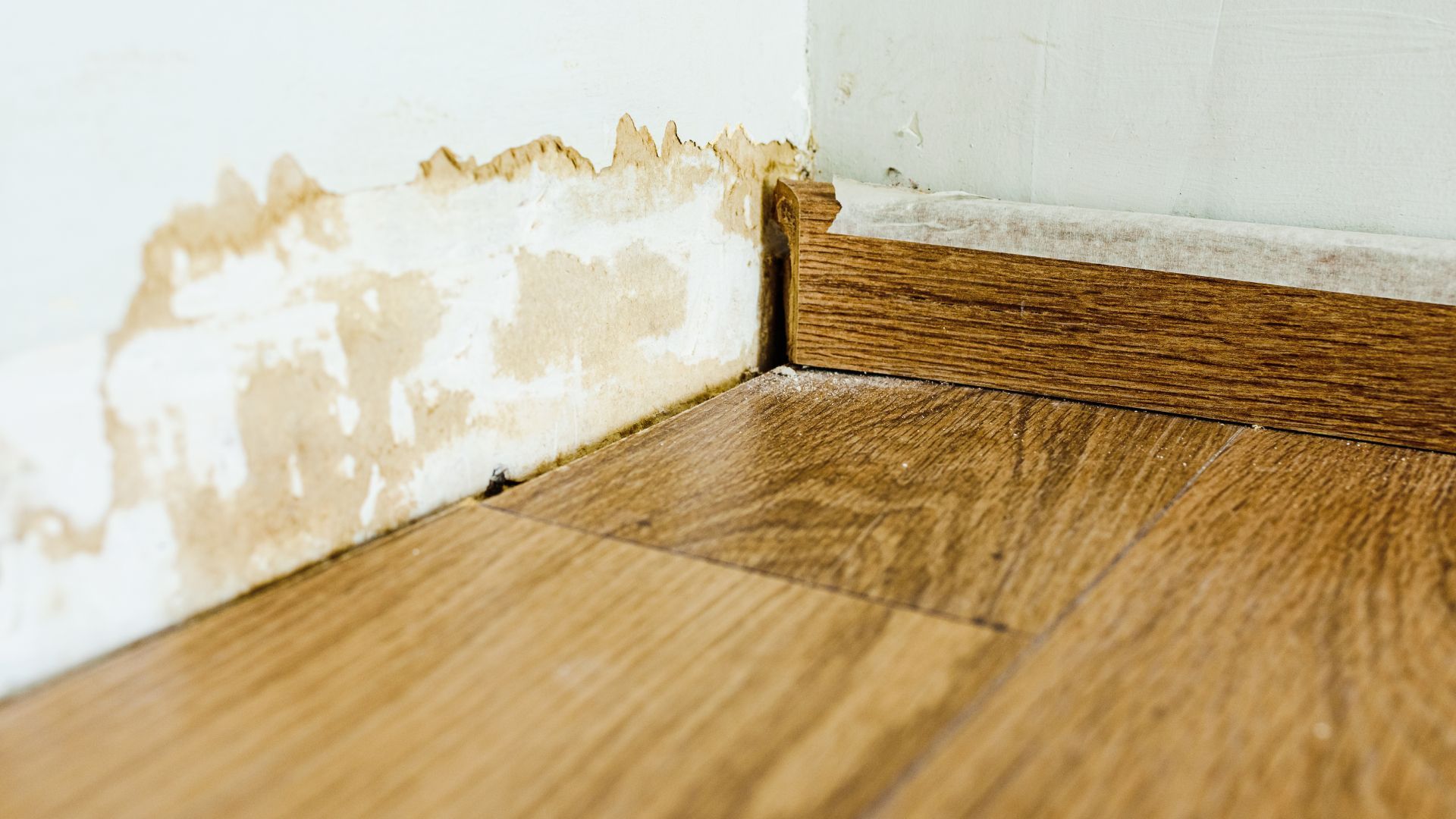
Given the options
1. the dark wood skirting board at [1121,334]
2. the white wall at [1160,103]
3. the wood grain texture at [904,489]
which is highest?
the white wall at [1160,103]

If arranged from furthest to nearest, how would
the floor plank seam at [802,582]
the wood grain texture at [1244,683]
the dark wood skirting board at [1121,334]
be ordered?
the dark wood skirting board at [1121,334] → the floor plank seam at [802,582] → the wood grain texture at [1244,683]

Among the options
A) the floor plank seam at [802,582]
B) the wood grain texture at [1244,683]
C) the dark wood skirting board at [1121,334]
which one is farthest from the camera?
the dark wood skirting board at [1121,334]

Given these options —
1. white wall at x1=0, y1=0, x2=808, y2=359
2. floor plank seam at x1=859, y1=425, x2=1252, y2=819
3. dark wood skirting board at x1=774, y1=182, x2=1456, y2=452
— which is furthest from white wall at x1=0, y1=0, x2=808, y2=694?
floor plank seam at x1=859, y1=425, x2=1252, y2=819

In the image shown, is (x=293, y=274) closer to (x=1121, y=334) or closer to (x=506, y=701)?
(x=506, y=701)

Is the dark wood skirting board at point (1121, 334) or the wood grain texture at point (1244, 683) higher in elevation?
the dark wood skirting board at point (1121, 334)

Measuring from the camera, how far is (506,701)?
1.69 ft

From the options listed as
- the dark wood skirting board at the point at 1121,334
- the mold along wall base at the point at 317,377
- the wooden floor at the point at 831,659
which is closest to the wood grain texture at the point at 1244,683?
the wooden floor at the point at 831,659

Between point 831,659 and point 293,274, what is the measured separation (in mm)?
379

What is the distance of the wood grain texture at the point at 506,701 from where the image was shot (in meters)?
0.45

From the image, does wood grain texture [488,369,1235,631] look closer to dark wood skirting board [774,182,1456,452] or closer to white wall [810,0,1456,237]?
dark wood skirting board [774,182,1456,452]

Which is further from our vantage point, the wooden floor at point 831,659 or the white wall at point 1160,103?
the white wall at point 1160,103

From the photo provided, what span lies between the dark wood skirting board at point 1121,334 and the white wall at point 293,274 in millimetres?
174

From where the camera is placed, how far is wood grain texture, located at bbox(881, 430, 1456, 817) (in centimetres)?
44

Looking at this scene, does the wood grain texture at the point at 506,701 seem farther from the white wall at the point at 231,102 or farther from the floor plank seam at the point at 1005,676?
the white wall at the point at 231,102
